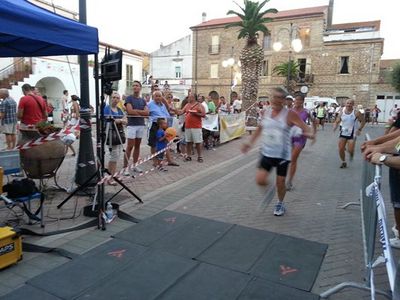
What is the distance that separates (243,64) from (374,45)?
22.1m

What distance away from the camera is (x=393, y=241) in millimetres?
4207

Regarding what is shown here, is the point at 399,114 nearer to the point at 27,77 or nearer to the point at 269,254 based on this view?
the point at 269,254

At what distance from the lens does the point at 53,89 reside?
2328 cm

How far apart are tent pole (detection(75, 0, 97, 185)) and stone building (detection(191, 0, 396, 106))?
30023mm

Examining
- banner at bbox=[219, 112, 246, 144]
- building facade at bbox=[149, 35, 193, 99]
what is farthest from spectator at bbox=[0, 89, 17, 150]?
building facade at bbox=[149, 35, 193, 99]

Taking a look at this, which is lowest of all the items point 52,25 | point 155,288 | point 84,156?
point 155,288

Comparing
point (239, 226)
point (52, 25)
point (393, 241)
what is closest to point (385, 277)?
point (393, 241)

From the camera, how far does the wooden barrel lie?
5340 mm

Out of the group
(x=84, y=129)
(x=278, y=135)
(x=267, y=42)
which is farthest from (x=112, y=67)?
(x=267, y=42)

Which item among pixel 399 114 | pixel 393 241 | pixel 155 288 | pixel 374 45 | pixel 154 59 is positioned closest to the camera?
pixel 155 288

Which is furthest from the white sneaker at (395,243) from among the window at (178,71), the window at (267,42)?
the window at (178,71)

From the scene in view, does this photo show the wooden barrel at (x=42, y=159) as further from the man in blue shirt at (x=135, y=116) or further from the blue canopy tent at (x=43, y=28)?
the man in blue shirt at (x=135, y=116)

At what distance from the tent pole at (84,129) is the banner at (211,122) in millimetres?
6013

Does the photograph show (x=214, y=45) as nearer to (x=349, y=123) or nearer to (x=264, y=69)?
(x=264, y=69)
